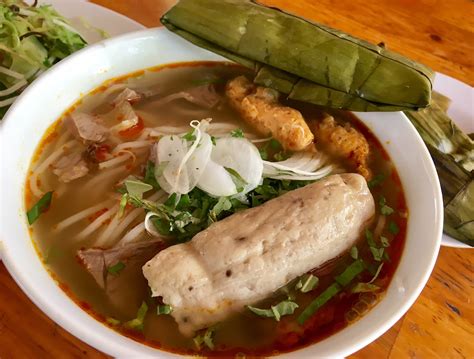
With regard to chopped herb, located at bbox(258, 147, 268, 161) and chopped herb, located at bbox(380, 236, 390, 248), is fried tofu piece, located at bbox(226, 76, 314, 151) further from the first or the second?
chopped herb, located at bbox(380, 236, 390, 248)

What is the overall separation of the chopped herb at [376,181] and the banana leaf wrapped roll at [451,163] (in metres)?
0.19

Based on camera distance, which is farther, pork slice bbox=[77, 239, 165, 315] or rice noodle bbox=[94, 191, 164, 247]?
rice noodle bbox=[94, 191, 164, 247]

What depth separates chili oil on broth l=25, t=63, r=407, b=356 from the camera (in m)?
1.09

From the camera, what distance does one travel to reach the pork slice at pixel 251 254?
1.04 metres

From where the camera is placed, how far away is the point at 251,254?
1.06 meters

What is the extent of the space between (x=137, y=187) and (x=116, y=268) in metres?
0.19

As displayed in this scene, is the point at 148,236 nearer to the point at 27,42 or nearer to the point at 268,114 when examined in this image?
the point at 268,114

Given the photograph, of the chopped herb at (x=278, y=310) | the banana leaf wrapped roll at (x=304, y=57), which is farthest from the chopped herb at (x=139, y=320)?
the banana leaf wrapped roll at (x=304, y=57)

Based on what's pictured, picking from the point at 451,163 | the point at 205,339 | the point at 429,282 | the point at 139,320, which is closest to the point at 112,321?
the point at 139,320

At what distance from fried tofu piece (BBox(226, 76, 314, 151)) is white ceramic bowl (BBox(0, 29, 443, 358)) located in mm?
159

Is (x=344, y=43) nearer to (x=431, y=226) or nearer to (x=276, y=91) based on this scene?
(x=276, y=91)

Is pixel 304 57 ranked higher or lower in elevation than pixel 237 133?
higher

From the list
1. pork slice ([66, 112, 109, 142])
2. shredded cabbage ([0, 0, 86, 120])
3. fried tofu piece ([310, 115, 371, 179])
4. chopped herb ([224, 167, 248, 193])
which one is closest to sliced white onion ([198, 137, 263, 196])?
chopped herb ([224, 167, 248, 193])

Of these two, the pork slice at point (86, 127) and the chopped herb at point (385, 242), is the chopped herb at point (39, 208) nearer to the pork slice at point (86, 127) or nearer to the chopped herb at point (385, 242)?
the pork slice at point (86, 127)
